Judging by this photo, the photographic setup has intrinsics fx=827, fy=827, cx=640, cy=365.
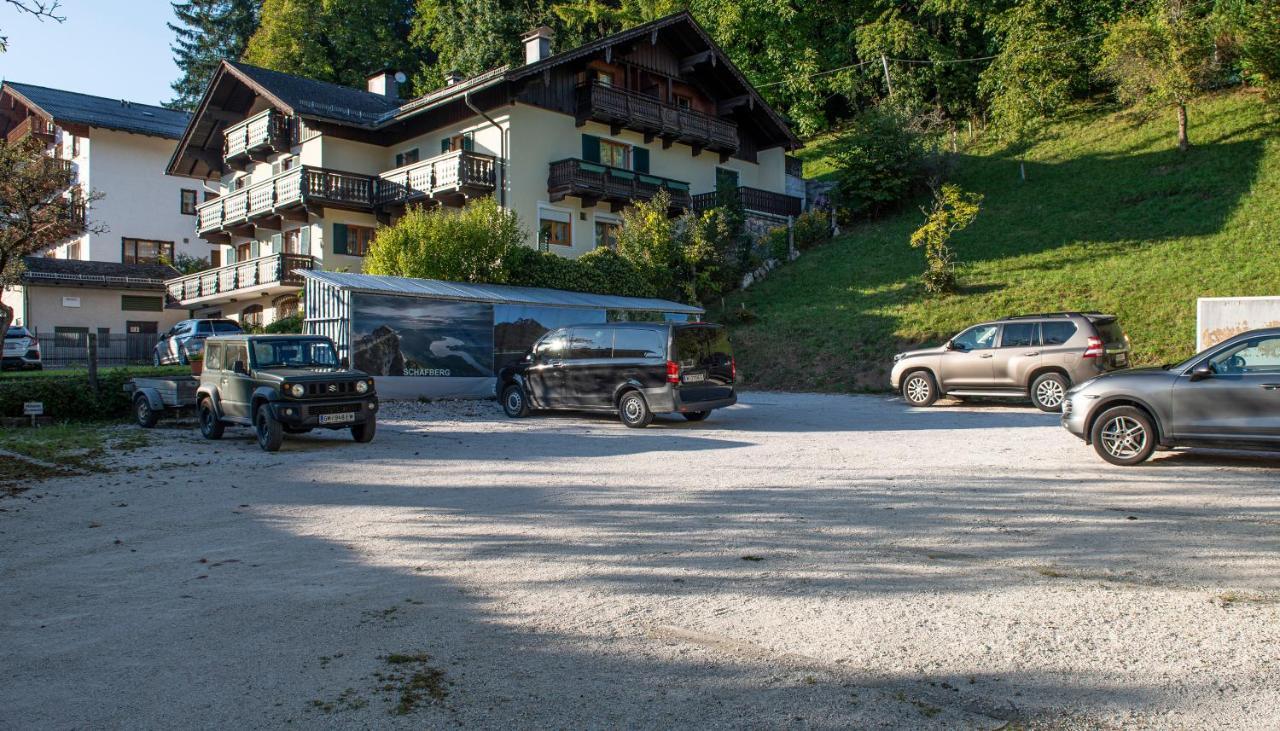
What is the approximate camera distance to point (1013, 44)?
37156 mm

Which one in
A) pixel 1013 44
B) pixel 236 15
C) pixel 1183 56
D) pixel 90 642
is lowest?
pixel 90 642

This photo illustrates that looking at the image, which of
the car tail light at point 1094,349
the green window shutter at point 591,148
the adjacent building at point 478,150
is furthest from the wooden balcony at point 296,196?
the car tail light at point 1094,349

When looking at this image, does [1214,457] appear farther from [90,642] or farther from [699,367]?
[90,642]

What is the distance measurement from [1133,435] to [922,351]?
8254 mm

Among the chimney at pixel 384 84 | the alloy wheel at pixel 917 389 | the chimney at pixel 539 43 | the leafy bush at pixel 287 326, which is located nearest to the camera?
the alloy wheel at pixel 917 389

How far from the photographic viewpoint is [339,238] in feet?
103

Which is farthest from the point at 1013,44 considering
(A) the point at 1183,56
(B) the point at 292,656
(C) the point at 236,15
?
(C) the point at 236,15

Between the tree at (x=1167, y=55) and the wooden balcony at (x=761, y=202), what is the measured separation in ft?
42.6

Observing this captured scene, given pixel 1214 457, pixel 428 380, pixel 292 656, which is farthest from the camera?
pixel 428 380

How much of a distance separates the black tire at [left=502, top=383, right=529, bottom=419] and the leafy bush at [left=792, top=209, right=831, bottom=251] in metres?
19.5

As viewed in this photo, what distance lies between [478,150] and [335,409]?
19806mm

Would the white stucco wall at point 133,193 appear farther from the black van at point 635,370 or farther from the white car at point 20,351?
the black van at point 635,370

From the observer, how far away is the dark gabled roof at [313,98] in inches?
1233

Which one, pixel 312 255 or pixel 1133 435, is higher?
pixel 312 255
